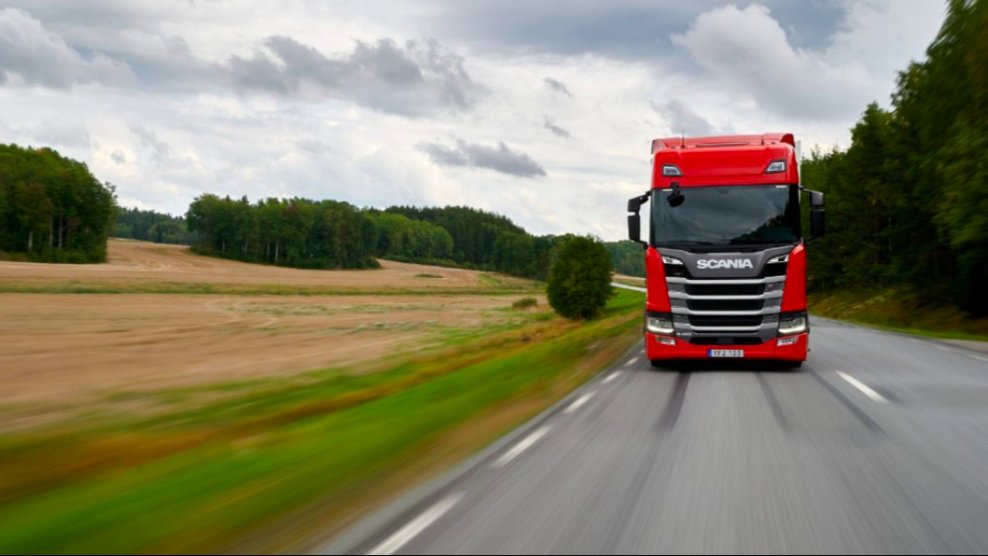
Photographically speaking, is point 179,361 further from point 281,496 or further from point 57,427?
point 281,496

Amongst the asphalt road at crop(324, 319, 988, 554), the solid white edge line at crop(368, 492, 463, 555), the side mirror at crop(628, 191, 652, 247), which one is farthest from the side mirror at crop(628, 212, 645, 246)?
the solid white edge line at crop(368, 492, 463, 555)

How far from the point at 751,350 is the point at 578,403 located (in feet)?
13.0

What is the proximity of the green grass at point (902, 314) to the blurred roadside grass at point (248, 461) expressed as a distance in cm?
2217

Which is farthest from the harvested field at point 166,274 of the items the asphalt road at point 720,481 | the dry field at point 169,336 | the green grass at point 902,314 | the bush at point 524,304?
the asphalt road at point 720,481

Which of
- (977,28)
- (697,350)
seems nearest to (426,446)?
(697,350)

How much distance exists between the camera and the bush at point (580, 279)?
Answer: 5981 cm

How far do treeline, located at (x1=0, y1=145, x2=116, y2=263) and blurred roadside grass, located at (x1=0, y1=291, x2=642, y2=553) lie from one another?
79289mm

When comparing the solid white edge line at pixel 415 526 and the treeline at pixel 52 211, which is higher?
the treeline at pixel 52 211

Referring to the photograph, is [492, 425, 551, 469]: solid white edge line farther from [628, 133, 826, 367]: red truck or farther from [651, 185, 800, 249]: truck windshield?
[651, 185, 800, 249]: truck windshield

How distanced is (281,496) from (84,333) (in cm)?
2659

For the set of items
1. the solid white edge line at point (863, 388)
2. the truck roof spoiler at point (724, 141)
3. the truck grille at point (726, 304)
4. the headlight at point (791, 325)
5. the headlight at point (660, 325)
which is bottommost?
the solid white edge line at point (863, 388)

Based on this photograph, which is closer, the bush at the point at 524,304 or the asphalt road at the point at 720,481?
the asphalt road at the point at 720,481

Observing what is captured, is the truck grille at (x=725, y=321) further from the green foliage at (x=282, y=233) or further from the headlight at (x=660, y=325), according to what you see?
the green foliage at (x=282, y=233)

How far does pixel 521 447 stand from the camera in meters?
7.40
